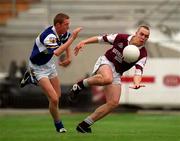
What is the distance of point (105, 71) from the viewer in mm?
15250

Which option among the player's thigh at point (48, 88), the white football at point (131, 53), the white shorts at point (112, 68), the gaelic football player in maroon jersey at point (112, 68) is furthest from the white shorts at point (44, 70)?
the white football at point (131, 53)

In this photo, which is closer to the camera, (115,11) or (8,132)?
(8,132)

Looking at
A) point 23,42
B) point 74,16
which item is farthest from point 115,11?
point 23,42

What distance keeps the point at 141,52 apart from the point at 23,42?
2027 cm

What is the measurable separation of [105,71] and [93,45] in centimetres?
1778

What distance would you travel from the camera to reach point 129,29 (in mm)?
33062

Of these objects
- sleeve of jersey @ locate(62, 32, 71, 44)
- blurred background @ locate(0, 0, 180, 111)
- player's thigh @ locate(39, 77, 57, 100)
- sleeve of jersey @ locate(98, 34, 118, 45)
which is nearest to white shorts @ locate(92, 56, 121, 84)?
sleeve of jersey @ locate(98, 34, 118, 45)

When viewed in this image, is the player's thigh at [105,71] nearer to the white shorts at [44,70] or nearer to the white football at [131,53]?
the white football at [131,53]

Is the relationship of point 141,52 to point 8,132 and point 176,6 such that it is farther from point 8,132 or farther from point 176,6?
point 176,6

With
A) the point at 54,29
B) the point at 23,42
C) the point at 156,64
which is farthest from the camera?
the point at 23,42

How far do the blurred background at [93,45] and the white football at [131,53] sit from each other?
Result: 14.8 m

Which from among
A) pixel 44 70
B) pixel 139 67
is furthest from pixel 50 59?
pixel 139 67

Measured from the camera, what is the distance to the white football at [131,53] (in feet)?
48.9

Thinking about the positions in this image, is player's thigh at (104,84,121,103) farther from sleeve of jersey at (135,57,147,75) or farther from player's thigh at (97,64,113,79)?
sleeve of jersey at (135,57,147,75)
